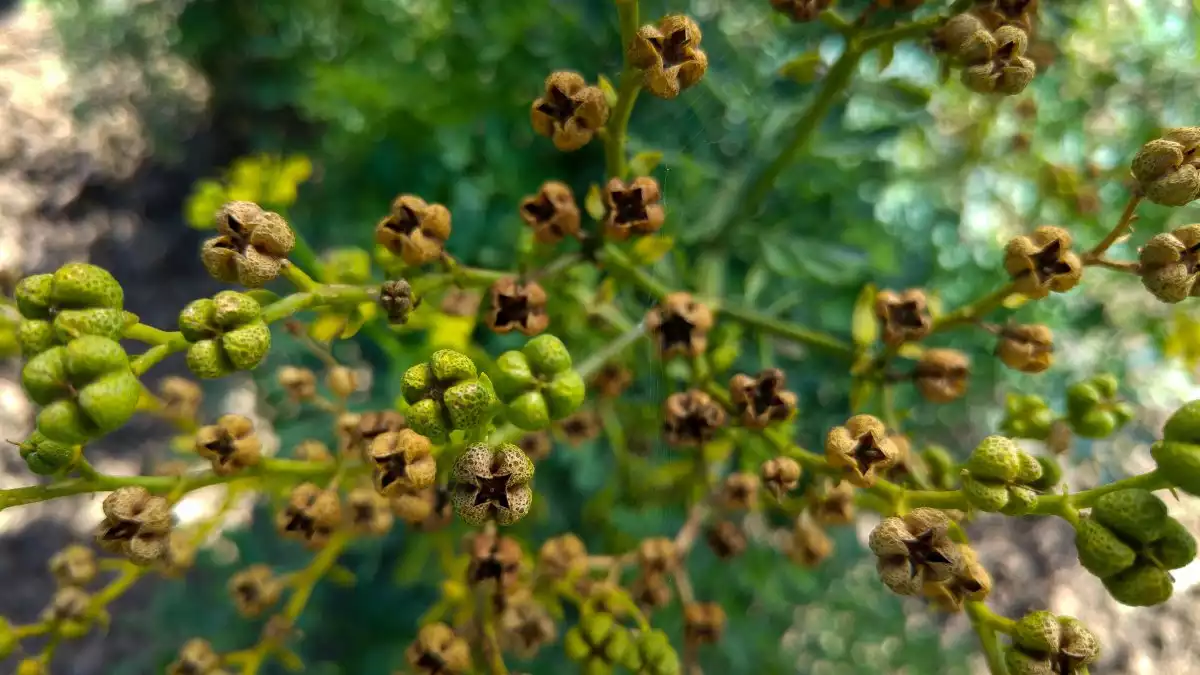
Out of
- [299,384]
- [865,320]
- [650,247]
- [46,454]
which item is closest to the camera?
[46,454]

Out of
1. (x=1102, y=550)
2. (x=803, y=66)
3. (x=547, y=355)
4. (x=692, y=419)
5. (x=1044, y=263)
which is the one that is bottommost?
(x=692, y=419)

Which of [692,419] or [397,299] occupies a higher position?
[397,299]

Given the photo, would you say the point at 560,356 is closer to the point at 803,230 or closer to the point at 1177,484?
the point at 1177,484

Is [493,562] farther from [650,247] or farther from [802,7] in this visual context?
[802,7]

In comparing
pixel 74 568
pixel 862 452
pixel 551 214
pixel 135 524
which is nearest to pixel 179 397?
pixel 74 568

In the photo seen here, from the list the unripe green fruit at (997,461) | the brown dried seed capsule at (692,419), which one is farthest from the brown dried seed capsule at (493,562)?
the unripe green fruit at (997,461)

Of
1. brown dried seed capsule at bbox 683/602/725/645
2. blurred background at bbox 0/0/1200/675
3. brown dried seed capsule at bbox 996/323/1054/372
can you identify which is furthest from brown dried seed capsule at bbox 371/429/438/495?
brown dried seed capsule at bbox 996/323/1054/372

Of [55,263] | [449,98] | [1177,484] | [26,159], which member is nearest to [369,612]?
[449,98]
